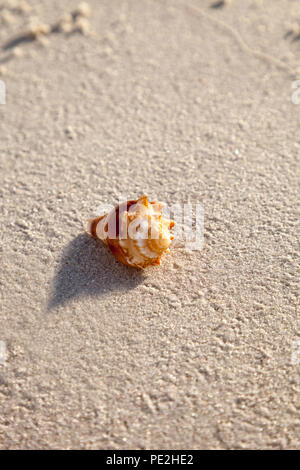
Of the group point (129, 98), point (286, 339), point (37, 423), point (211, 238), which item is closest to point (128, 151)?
point (129, 98)

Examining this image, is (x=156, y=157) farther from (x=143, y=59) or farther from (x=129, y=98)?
(x=143, y=59)

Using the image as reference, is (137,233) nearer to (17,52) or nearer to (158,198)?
(158,198)

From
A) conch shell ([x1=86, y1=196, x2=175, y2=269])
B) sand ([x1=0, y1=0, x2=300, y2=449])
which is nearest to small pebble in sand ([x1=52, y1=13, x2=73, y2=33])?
Answer: sand ([x1=0, y1=0, x2=300, y2=449])

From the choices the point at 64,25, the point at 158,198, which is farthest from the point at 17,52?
the point at 158,198

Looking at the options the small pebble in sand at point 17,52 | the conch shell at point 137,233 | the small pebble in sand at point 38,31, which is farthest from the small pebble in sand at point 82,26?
the conch shell at point 137,233

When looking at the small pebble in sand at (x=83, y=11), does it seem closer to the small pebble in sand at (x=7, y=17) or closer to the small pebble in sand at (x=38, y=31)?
the small pebble in sand at (x=38, y=31)

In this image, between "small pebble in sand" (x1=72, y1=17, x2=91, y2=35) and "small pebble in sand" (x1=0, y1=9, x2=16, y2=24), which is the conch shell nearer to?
"small pebble in sand" (x1=72, y1=17, x2=91, y2=35)
